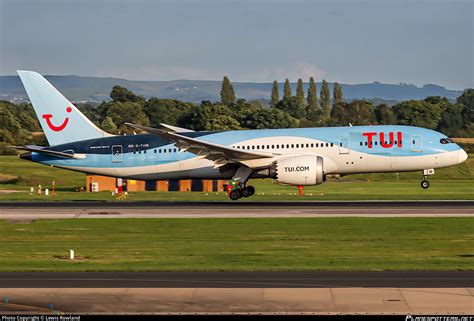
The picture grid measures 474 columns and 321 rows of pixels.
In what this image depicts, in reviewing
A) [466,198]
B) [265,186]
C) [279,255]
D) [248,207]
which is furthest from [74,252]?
[265,186]

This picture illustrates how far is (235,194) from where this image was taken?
5225 centimetres

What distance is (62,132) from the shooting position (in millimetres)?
53938

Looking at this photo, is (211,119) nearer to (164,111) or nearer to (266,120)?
(266,120)

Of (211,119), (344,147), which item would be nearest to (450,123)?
(211,119)

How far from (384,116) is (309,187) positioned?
78.6 m

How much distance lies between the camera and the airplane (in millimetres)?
49750

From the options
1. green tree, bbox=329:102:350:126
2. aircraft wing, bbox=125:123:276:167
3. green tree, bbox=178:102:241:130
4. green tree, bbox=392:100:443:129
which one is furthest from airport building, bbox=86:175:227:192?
green tree, bbox=329:102:350:126

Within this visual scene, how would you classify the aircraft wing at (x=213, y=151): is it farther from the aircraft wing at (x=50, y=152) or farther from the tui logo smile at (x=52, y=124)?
the tui logo smile at (x=52, y=124)

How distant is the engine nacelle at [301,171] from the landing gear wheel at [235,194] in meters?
3.92

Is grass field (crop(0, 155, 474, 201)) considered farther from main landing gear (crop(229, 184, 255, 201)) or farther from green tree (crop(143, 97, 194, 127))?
green tree (crop(143, 97, 194, 127))

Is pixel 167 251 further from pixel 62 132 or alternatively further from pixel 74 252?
pixel 62 132

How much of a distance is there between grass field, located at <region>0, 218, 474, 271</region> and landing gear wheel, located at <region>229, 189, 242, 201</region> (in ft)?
34.6

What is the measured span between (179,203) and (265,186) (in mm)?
20443

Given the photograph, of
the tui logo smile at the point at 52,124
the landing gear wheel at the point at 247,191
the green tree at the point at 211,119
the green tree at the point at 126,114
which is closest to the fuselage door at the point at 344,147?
the landing gear wheel at the point at 247,191
